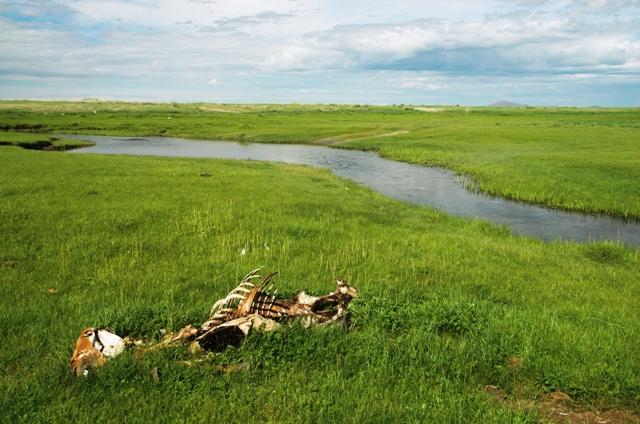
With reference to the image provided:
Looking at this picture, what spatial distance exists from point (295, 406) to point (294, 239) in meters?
9.75

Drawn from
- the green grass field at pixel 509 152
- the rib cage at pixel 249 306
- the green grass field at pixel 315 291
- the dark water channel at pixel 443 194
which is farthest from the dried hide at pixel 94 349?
the green grass field at pixel 509 152

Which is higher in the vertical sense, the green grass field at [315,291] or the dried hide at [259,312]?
the dried hide at [259,312]

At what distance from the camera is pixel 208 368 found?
749cm

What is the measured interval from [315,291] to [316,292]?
0.14 feet

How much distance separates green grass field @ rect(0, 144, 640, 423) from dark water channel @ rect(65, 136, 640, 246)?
4149 mm

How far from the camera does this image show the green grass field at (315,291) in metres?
6.86

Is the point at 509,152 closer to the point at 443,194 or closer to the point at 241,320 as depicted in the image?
the point at 443,194

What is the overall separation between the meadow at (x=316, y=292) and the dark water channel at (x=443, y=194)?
390 centimetres

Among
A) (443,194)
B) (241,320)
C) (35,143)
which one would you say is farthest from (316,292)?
(35,143)

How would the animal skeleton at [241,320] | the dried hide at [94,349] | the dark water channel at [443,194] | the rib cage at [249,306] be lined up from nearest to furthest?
1. the dried hide at [94,349]
2. the animal skeleton at [241,320]
3. the rib cage at [249,306]
4. the dark water channel at [443,194]

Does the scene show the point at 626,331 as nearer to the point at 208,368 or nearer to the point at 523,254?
the point at 523,254

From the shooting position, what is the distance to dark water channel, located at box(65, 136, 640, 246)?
75.9 feet

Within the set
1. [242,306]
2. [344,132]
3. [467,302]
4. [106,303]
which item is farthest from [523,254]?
[344,132]

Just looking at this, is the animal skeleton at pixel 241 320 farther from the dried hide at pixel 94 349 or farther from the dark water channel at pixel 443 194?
the dark water channel at pixel 443 194
